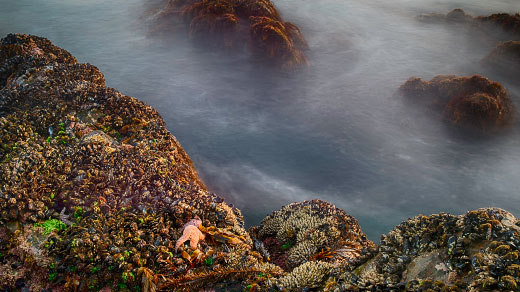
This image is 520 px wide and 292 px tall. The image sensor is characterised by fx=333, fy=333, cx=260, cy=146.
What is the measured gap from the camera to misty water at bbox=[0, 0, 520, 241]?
940 cm

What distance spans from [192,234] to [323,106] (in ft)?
35.8

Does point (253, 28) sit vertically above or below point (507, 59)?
above

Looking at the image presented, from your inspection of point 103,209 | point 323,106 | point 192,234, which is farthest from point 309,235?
point 323,106

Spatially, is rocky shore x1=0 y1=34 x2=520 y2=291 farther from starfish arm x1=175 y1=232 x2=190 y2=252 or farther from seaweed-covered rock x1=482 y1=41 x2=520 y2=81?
seaweed-covered rock x1=482 y1=41 x2=520 y2=81

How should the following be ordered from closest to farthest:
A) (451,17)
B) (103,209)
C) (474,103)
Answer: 1. (103,209)
2. (474,103)
3. (451,17)

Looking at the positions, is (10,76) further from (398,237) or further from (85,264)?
(398,237)

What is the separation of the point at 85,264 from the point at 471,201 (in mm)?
Result: 9693

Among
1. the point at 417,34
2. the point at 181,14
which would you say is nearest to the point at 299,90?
the point at 181,14

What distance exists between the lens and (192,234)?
12.0ft

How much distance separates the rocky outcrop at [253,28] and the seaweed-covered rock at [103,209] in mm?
10424

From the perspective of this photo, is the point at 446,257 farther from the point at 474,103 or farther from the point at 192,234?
the point at 474,103

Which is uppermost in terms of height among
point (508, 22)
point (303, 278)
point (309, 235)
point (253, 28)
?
point (508, 22)

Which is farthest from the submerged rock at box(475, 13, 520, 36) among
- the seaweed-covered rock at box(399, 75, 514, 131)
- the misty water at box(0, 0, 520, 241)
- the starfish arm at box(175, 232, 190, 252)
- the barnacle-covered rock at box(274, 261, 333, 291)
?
the starfish arm at box(175, 232, 190, 252)

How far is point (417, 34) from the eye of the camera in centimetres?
1998
